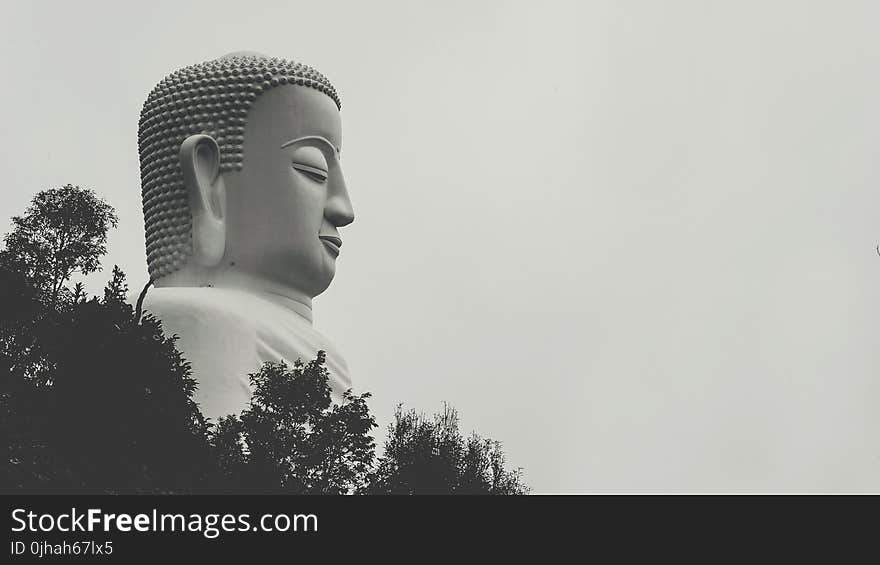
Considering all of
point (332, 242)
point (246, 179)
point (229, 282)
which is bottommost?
point (229, 282)

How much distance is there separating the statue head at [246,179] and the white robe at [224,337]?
41 cm

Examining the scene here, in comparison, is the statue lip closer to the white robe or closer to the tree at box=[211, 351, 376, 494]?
the white robe

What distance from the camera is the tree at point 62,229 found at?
10.9 m

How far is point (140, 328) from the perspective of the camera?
7.97m

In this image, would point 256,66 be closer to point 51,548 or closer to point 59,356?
point 59,356

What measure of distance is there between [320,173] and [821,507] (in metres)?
6.18

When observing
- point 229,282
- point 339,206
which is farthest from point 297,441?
point 339,206

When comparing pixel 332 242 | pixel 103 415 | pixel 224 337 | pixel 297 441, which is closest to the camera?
pixel 103 415

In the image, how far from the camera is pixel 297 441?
8.22 metres

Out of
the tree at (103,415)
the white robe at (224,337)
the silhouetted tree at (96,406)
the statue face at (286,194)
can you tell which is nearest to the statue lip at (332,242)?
the statue face at (286,194)

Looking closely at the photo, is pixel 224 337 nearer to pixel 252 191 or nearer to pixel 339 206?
pixel 252 191

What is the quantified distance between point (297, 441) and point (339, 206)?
13.8ft

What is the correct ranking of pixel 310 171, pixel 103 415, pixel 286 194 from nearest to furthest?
pixel 103 415 < pixel 286 194 < pixel 310 171

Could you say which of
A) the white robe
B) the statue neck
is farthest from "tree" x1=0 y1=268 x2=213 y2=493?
the statue neck
